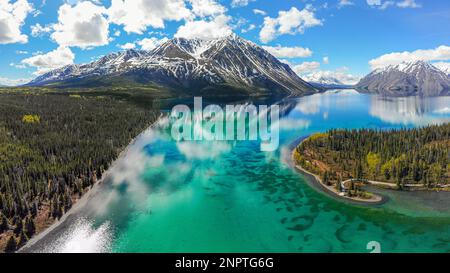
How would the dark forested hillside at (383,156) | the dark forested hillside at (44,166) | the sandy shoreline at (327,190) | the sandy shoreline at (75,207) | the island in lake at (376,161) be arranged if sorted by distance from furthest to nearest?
the dark forested hillside at (383,156) → the island in lake at (376,161) → the sandy shoreline at (327,190) → the dark forested hillside at (44,166) → the sandy shoreline at (75,207)

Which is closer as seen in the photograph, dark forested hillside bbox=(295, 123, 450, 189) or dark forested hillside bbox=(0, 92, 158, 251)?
dark forested hillside bbox=(0, 92, 158, 251)

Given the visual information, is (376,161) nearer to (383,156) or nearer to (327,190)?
(383,156)

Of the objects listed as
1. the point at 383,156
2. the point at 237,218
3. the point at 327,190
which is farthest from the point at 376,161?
the point at 237,218

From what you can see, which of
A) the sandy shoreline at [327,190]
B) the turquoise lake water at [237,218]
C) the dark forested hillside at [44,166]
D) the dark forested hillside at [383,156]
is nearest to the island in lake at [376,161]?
the dark forested hillside at [383,156]

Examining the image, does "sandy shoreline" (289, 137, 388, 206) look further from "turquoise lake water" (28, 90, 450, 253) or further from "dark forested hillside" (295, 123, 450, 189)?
"dark forested hillside" (295, 123, 450, 189)

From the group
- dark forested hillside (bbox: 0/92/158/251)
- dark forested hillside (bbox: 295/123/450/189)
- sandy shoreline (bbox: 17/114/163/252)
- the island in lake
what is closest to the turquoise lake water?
sandy shoreline (bbox: 17/114/163/252)

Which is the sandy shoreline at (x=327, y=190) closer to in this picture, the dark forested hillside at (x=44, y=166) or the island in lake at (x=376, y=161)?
the island in lake at (x=376, y=161)

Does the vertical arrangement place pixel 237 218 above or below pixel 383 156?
below
